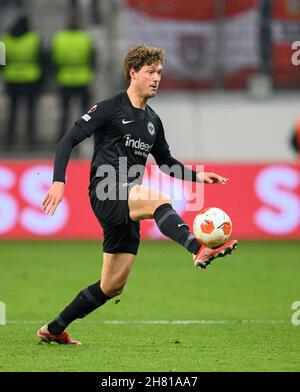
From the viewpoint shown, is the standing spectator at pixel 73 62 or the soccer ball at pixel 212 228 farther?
the standing spectator at pixel 73 62

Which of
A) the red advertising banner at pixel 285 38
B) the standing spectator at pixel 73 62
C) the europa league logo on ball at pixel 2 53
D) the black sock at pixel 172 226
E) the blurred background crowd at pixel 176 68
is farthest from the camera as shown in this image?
the red advertising banner at pixel 285 38

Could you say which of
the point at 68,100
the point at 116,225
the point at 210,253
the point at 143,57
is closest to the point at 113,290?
the point at 116,225

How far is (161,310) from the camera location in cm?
951

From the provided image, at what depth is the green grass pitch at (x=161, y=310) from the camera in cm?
685

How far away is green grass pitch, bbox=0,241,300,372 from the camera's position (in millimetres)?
6848

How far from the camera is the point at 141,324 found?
864cm

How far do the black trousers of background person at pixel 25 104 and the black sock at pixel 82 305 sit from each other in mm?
10003

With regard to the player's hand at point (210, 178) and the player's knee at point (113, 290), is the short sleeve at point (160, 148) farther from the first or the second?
the player's knee at point (113, 290)

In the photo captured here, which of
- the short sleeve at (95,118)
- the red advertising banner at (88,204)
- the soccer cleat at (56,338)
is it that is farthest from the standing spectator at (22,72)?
the short sleeve at (95,118)

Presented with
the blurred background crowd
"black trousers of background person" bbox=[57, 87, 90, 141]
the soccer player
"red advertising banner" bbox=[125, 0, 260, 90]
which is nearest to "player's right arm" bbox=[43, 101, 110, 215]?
the soccer player

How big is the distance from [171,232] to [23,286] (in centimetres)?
463

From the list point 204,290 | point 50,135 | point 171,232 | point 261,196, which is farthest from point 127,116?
point 50,135
